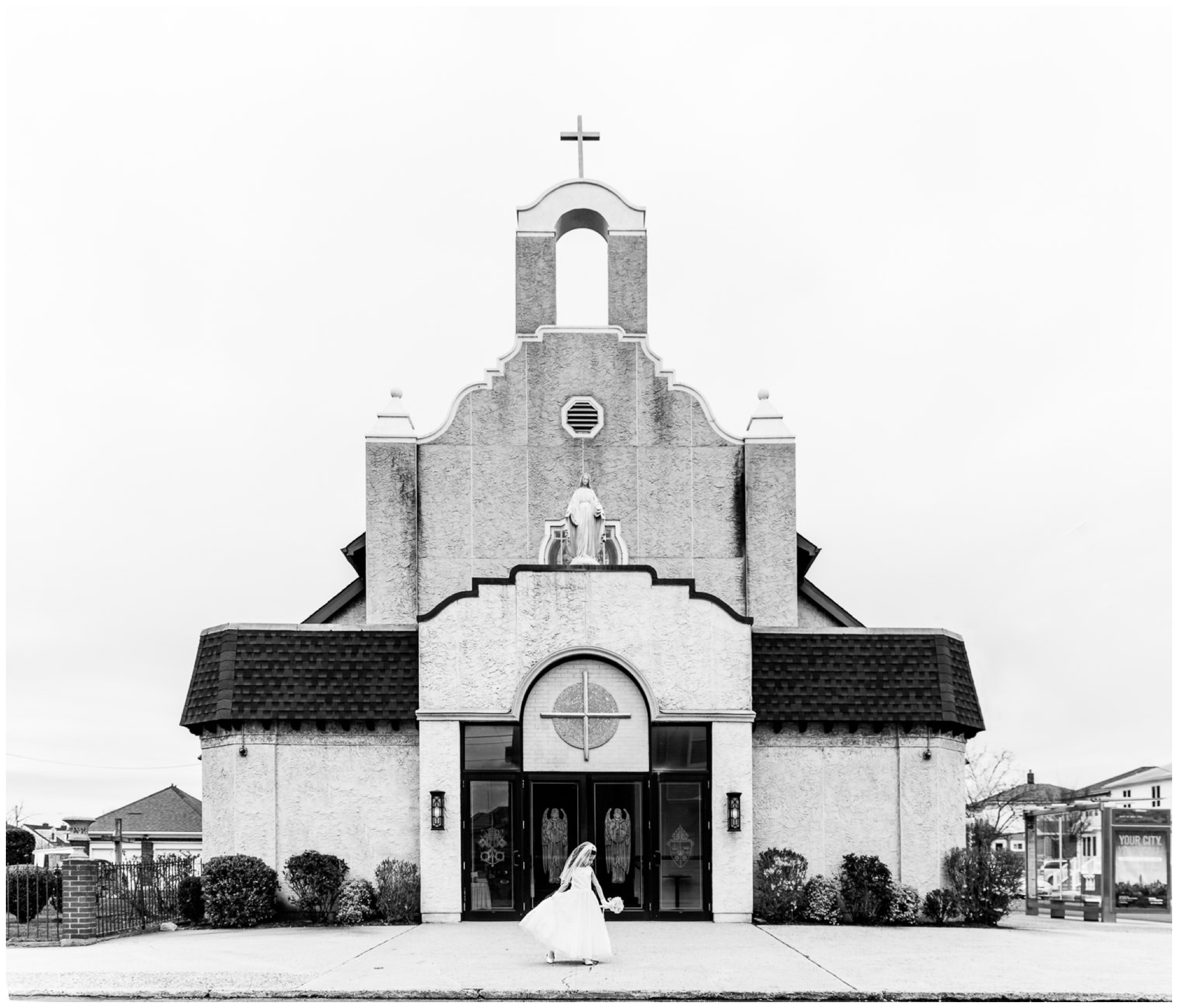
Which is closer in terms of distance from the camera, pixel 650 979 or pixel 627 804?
pixel 650 979

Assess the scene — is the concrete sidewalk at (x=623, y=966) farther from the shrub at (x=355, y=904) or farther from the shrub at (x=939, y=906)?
the shrub at (x=939, y=906)

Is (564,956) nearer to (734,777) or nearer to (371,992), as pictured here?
(371,992)

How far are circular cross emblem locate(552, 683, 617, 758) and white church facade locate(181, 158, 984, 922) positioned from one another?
1.4 inches

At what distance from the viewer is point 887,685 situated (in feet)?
91.6

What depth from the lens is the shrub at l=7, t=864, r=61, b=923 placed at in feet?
94.7

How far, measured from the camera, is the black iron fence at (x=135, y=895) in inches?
965

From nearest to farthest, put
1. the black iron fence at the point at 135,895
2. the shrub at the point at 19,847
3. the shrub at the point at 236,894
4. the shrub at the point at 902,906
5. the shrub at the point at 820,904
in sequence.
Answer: the black iron fence at the point at 135,895, the shrub at the point at 236,894, the shrub at the point at 820,904, the shrub at the point at 902,906, the shrub at the point at 19,847

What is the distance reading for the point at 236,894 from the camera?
26.0 metres

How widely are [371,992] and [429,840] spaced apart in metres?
9.39

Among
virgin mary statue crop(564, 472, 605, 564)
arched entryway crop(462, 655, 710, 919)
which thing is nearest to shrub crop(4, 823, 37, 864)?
arched entryway crop(462, 655, 710, 919)

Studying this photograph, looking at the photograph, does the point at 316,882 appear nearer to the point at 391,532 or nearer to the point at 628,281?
the point at 391,532

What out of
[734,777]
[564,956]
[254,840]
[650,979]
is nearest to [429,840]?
[254,840]

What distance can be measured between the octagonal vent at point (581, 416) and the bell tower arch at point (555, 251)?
1.89 meters

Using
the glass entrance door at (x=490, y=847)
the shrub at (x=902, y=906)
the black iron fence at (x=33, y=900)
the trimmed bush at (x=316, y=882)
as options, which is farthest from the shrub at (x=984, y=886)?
the black iron fence at (x=33, y=900)
